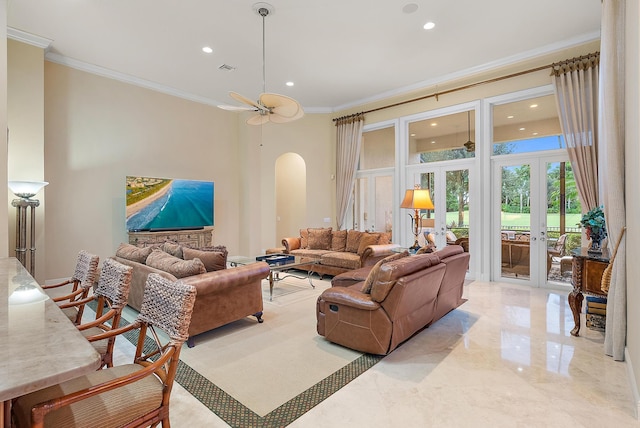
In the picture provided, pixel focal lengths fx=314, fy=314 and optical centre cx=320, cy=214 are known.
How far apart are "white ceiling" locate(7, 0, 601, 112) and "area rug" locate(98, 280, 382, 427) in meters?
3.92

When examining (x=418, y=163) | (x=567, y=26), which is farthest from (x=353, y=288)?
(x=567, y=26)

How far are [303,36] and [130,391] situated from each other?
4716 millimetres

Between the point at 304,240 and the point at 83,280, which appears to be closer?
the point at 83,280

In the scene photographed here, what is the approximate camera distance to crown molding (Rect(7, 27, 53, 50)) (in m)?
4.45

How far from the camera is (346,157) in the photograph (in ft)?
24.8

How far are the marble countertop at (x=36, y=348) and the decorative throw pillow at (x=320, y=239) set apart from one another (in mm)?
5299

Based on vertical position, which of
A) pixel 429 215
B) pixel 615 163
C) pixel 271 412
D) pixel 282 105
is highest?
pixel 282 105

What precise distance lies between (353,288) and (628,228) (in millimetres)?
2308

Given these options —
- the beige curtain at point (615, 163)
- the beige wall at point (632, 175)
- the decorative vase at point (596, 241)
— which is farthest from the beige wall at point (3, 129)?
the decorative vase at point (596, 241)

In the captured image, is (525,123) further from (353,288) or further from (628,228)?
(353,288)

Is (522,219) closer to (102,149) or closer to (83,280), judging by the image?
(83,280)

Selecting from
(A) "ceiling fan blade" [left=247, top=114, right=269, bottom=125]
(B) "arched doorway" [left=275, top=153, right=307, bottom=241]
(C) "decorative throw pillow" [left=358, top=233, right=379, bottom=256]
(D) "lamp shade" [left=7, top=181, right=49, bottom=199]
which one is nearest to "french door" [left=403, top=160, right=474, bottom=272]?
(C) "decorative throw pillow" [left=358, top=233, right=379, bottom=256]

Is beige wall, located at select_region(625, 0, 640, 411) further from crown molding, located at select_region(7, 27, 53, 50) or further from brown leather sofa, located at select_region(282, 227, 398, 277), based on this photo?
crown molding, located at select_region(7, 27, 53, 50)

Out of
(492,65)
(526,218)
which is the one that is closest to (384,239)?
(526,218)
